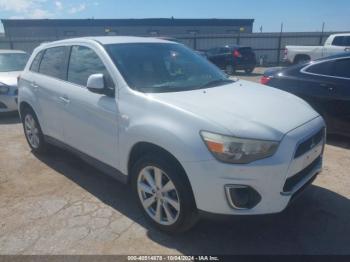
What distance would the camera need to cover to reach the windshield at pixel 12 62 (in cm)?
908

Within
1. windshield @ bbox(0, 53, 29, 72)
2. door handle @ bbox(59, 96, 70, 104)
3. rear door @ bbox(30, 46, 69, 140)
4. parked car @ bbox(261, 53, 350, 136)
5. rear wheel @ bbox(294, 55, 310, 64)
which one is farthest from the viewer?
rear wheel @ bbox(294, 55, 310, 64)

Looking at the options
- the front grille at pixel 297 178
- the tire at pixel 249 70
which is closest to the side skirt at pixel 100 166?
the front grille at pixel 297 178

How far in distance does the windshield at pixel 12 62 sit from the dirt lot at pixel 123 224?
544cm

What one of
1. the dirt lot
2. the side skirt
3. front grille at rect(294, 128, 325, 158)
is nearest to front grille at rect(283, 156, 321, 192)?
front grille at rect(294, 128, 325, 158)

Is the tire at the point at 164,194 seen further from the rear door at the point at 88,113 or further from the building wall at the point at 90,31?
the building wall at the point at 90,31

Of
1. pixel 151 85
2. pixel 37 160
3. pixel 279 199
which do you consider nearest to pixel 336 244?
pixel 279 199

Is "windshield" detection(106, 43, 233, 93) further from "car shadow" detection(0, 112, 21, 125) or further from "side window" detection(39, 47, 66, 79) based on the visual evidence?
"car shadow" detection(0, 112, 21, 125)

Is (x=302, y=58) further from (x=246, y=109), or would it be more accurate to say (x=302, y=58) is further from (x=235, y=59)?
(x=246, y=109)

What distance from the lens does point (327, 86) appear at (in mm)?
5539

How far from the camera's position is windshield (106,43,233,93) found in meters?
3.50

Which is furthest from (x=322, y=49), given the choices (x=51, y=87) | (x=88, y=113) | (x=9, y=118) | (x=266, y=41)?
(x=88, y=113)

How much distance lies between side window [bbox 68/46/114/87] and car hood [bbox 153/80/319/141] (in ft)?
2.99

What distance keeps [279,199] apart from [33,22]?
37.7m

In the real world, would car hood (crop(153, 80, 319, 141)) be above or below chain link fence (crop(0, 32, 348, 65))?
above
